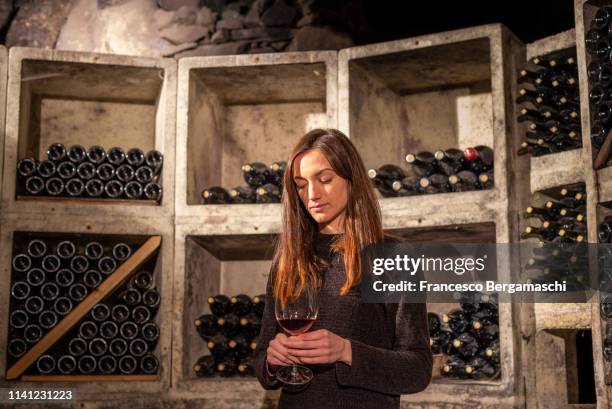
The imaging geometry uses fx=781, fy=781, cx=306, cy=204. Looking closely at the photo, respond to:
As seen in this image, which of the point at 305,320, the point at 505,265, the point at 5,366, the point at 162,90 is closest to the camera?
the point at 305,320

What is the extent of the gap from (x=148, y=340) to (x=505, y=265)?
2.18 m

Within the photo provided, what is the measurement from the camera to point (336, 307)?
78.7 inches

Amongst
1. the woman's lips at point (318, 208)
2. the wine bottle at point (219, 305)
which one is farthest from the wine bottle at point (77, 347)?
the woman's lips at point (318, 208)

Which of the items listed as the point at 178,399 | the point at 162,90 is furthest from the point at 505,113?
the point at 178,399

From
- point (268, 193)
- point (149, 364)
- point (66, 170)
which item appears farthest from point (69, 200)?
point (268, 193)

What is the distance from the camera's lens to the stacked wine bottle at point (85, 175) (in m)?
4.80

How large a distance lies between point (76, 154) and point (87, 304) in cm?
92

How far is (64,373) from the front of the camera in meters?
4.75

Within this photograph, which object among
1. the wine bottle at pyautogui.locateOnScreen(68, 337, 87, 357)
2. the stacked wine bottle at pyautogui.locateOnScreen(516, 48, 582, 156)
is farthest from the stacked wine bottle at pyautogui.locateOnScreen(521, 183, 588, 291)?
the wine bottle at pyautogui.locateOnScreen(68, 337, 87, 357)

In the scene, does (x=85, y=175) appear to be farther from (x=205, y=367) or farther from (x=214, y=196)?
(x=205, y=367)

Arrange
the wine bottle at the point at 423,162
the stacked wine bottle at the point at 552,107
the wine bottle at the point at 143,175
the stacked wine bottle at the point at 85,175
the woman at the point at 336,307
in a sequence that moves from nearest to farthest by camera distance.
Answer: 1. the woman at the point at 336,307
2. the stacked wine bottle at the point at 552,107
3. the wine bottle at the point at 423,162
4. the stacked wine bottle at the point at 85,175
5. the wine bottle at the point at 143,175

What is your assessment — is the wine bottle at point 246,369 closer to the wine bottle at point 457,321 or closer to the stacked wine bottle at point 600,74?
the wine bottle at point 457,321

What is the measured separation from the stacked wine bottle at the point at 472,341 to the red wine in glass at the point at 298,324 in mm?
2721

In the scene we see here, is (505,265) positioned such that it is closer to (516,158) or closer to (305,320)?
(516,158)
